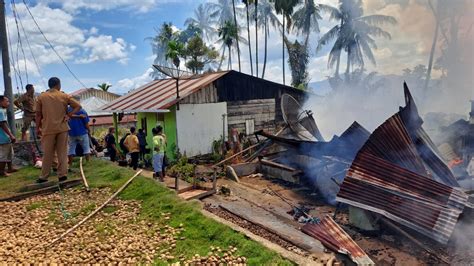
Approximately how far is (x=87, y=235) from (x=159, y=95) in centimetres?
1104

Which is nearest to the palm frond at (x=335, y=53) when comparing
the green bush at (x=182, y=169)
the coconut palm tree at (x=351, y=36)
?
the coconut palm tree at (x=351, y=36)

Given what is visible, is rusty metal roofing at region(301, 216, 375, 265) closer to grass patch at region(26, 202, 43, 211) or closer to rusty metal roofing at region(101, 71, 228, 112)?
grass patch at region(26, 202, 43, 211)

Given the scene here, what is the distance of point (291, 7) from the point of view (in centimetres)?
2914

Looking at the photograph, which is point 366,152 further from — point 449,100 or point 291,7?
point 291,7

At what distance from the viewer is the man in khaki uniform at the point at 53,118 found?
659 cm

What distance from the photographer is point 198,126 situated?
14.5 meters

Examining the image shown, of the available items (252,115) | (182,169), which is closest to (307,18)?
(252,115)

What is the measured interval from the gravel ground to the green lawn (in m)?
0.13

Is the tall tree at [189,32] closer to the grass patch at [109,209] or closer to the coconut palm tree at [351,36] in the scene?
the coconut palm tree at [351,36]

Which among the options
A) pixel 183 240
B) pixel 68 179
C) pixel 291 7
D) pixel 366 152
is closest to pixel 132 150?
pixel 68 179

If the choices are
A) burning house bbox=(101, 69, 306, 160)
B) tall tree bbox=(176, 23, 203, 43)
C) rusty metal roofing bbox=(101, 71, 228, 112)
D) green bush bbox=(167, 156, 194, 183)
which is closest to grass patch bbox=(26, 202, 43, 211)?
green bush bbox=(167, 156, 194, 183)

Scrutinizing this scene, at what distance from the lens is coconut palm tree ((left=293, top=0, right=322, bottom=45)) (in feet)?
104

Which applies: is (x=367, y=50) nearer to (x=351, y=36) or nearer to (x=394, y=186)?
(x=351, y=36)

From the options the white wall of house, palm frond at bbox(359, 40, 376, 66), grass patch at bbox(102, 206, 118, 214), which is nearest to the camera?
grass patch at bbox(102, 206, 118, 214)
